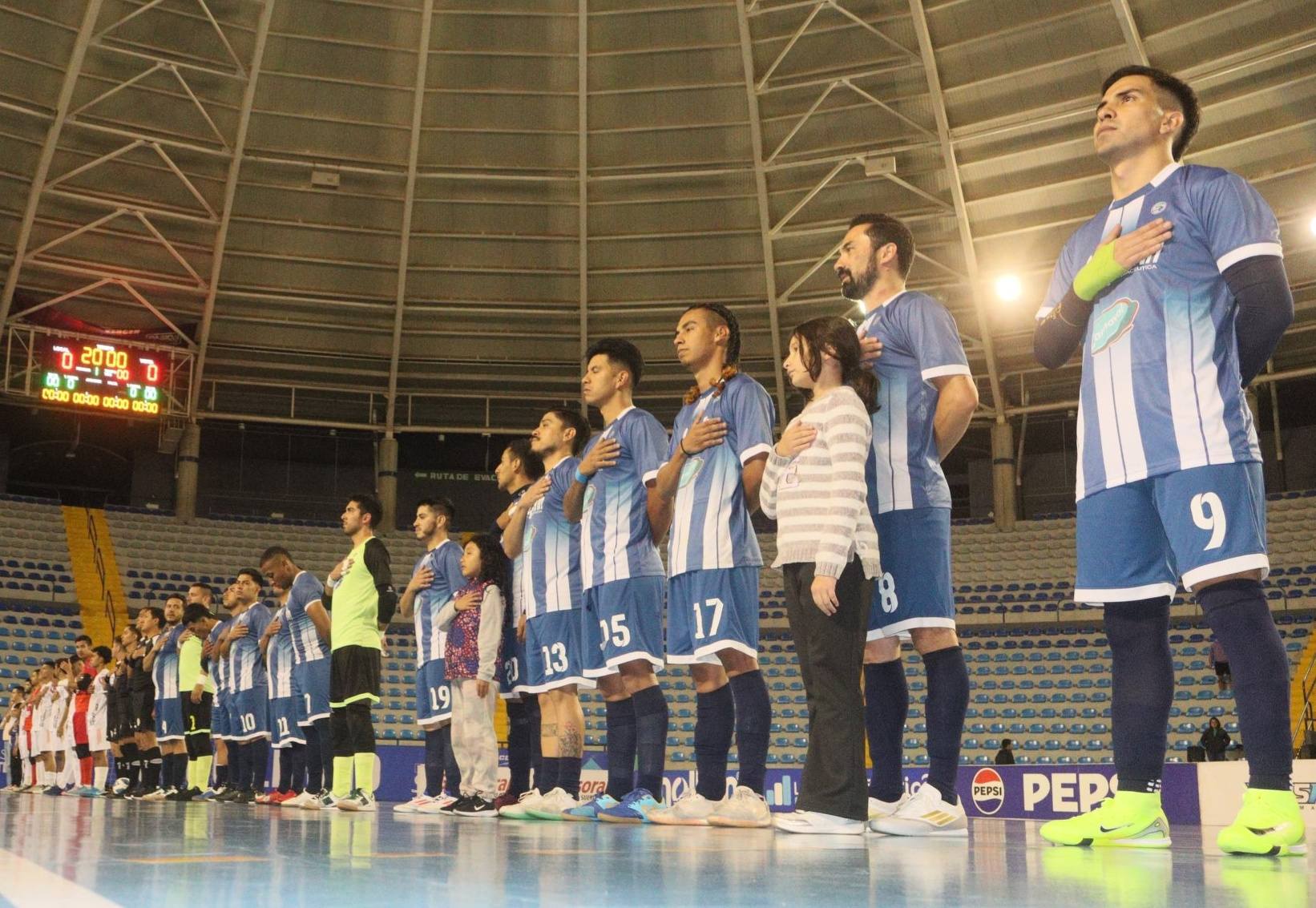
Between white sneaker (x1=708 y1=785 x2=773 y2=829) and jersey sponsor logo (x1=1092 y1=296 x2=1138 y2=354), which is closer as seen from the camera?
jersey sponsor logo (x1=1092 y1=296 x2=1138 y2=354)

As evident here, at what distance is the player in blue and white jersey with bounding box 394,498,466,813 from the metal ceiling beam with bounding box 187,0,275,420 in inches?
514

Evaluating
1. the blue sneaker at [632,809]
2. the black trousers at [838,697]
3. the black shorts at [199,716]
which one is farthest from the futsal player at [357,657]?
the black trousers at [838,697]

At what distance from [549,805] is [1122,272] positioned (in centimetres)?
328

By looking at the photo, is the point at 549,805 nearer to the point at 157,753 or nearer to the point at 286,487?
the point at 157,753

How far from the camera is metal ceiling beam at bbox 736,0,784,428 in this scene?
60.9ft

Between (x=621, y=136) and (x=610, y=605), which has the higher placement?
(x=621, y=136)

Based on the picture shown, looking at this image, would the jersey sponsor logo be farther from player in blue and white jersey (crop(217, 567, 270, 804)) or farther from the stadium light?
the stadium light

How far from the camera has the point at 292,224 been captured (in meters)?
20.9

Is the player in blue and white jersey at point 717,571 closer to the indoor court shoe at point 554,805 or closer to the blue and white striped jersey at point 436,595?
the indoor court shoe at point 554,805

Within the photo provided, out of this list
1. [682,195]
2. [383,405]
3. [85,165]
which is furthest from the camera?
[383,405]

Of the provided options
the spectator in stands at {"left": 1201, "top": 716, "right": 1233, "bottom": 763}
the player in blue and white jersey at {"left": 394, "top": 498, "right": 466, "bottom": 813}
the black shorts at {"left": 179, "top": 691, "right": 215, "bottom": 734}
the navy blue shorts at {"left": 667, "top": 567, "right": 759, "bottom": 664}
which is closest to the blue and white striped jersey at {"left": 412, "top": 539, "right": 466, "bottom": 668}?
the player in blue and white jersey at {"left": 394, "top": 498, "right": 466, "bottom": 813}

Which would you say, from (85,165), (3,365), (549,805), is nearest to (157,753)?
(549,805)

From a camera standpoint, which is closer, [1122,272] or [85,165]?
[1122,272]

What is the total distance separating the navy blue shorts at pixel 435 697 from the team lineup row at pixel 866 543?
23cm
